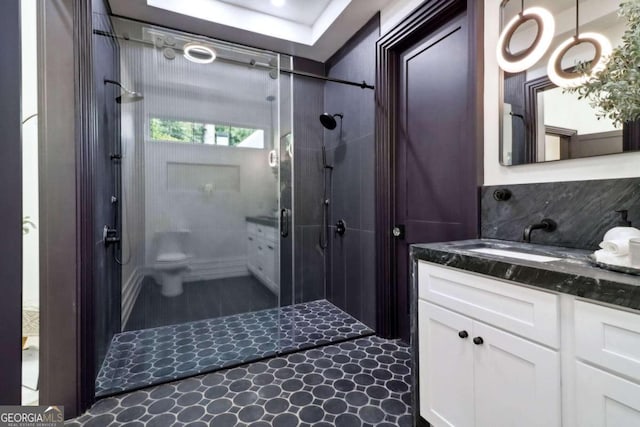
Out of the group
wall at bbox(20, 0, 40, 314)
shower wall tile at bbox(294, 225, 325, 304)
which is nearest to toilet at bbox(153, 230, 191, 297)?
wall at bbox(20, 0, 40, 314)

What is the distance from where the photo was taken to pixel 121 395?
1.62m

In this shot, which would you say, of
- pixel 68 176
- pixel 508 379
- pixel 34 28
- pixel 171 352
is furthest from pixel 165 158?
pixel 508 379

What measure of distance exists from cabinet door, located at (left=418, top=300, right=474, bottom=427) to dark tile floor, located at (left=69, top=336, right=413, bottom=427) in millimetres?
273

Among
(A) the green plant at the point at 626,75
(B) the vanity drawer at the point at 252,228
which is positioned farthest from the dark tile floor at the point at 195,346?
(A) the green plant at the point at 626,75

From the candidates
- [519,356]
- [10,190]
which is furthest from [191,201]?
[519,356]

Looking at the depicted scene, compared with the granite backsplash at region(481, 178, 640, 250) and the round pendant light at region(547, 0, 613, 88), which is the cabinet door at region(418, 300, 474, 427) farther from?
the round pendant light at region(547, 0, 613, 88)

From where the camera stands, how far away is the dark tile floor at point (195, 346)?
178 cm

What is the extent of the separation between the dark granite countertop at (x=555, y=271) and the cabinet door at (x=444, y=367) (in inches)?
8.9

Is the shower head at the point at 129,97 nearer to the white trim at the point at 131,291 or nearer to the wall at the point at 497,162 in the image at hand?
the white trim at the point at 131,291

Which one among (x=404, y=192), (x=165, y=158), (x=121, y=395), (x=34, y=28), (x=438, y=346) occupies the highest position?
(x=34, y=28)

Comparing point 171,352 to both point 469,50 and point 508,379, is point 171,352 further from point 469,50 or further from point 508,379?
point 469,50

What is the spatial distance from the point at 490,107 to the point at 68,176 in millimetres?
2225

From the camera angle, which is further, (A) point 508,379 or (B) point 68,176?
(B) point 68,176

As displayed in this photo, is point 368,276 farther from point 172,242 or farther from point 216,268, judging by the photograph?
point 172,242
